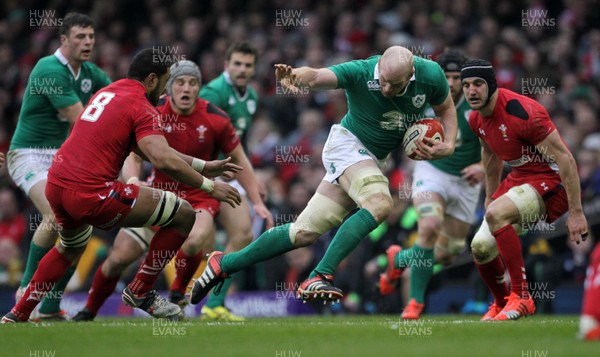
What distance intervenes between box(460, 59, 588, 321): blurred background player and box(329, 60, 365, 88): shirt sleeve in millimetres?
1091

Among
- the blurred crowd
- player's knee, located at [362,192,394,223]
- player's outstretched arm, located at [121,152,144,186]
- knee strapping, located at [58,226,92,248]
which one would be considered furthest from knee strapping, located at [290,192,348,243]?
the blurred crowd

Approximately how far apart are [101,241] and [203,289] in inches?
273

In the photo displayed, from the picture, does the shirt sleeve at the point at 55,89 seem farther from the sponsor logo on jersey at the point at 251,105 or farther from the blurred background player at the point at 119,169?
the sponsor logo on jersey at the point at 251,105

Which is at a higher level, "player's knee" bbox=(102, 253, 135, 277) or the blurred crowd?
the blurred crowd

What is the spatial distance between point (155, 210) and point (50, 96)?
2130mm

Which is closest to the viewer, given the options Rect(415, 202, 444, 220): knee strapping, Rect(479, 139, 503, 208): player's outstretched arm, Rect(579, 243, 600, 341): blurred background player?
Rect(579, 243, 600, 341): blurred background player

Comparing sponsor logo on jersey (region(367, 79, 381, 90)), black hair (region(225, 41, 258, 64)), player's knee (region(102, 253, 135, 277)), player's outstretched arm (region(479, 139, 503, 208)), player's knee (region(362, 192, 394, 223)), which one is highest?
black hair (region(225, 41, 258, 64))

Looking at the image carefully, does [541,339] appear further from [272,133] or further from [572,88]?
[272,133]

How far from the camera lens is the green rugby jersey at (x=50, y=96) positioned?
31.6 ft

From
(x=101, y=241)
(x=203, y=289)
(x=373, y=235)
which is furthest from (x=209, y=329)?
(x=101, y=241)

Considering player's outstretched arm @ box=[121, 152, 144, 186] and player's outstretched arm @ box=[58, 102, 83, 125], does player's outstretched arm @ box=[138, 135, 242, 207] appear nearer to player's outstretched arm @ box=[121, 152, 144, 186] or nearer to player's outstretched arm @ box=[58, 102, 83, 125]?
player's outstretched arm @ box=[121, 152, 144, 186]

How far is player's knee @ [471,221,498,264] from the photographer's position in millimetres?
9236

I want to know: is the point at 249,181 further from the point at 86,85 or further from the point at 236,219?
the point at 86,85

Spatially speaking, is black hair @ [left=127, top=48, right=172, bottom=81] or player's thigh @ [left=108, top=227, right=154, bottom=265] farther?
Result: player's thigh @ [left=108, top=227, right=154, bottom=265]
